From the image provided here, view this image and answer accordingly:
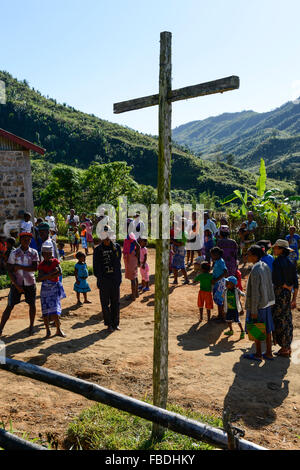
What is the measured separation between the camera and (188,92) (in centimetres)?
320

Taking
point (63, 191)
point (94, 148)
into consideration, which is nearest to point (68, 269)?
point (63, 191)

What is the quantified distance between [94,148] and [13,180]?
5451 centimetres

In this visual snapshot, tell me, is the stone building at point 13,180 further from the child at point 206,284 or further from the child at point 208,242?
the child at point 206,284

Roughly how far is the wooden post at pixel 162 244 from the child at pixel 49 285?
9.39ft

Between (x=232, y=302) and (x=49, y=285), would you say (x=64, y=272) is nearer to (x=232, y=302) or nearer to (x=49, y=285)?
(x=49, y=285)

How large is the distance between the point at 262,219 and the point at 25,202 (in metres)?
8.58

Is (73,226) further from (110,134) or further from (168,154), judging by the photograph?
(110,134)

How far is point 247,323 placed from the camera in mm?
5488

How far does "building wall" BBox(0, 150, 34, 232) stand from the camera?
12.1 m

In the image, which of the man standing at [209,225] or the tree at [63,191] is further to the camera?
the tree at [63,191]

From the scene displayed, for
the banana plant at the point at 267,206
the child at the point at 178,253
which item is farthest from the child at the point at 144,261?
the banana plant at the point at 267,206

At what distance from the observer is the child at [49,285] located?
19.4ft

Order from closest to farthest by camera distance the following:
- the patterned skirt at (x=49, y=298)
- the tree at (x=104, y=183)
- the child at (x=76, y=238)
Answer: the patterned skirt at (x=49, y=298) → the child at (x=76, y=238) → the tree at (x=104, y=183)

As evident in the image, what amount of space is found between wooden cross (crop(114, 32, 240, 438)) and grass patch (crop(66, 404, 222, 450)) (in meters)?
0.16
